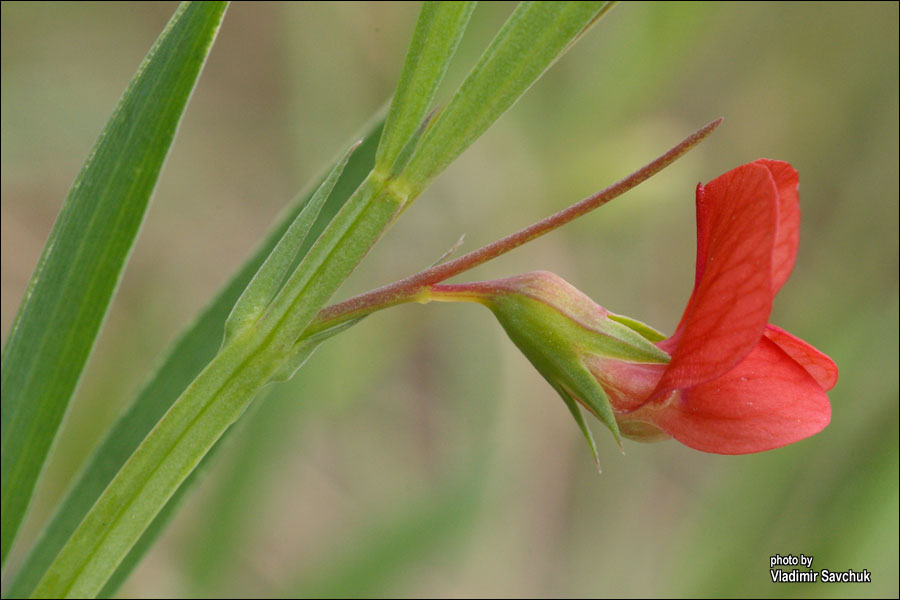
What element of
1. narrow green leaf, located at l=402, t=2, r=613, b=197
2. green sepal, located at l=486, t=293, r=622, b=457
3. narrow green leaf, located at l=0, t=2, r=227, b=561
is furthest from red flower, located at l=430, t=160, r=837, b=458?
narrow green leaf, located at l=0, t=2, r=227, b=561

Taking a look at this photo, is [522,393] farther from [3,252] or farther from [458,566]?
[3,252]

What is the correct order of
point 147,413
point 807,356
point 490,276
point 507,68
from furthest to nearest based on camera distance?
point 490,276 → point 147,413 → point 807,356 → point 507,68

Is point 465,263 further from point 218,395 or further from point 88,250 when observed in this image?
point 88,250

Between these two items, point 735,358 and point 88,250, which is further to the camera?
point 88,250

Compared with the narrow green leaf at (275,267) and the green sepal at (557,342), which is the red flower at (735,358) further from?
the narrow green leaf at (275,267)

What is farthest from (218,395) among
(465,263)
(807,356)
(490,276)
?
(490,276)

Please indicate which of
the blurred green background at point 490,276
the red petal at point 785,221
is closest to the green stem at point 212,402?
the red petal at point 785,221

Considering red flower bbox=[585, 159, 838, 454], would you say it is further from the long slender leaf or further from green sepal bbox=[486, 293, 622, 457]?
the long slender leaf
